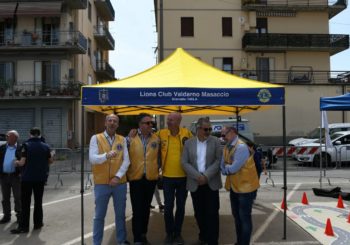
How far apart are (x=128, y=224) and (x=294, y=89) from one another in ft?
86.5

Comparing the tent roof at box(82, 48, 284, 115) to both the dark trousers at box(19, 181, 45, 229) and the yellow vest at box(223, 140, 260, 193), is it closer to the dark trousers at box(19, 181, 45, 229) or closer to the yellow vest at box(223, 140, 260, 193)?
the yellow vest at box(223, 140, 260, 193)

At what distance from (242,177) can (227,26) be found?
31.3 m

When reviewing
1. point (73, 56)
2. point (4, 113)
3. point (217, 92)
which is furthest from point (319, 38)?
point (217, 92)

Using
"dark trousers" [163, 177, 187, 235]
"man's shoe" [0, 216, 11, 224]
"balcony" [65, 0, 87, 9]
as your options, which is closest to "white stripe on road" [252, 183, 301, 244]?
"dark trousers" [163, 177, 187, 235]

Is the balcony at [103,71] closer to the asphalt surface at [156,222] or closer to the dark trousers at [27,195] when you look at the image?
the asphalt surface at [156,222]

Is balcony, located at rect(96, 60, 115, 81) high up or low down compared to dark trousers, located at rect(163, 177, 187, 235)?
up

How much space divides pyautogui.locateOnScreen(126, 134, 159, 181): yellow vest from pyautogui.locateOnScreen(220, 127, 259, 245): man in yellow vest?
1.14 meters

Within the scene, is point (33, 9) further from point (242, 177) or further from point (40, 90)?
point (242, 177)

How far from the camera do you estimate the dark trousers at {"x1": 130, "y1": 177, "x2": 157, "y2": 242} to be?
6849 millimetres

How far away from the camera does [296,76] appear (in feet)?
116

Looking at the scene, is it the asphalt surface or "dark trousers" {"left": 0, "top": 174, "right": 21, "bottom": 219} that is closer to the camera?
the asphalt surface

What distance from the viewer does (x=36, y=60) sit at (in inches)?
1329

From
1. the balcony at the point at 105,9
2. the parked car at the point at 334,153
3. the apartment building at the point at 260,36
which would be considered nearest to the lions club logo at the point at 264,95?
the parked car at the point at 334,153

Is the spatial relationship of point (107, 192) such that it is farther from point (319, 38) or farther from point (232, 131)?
point (319, 38)
